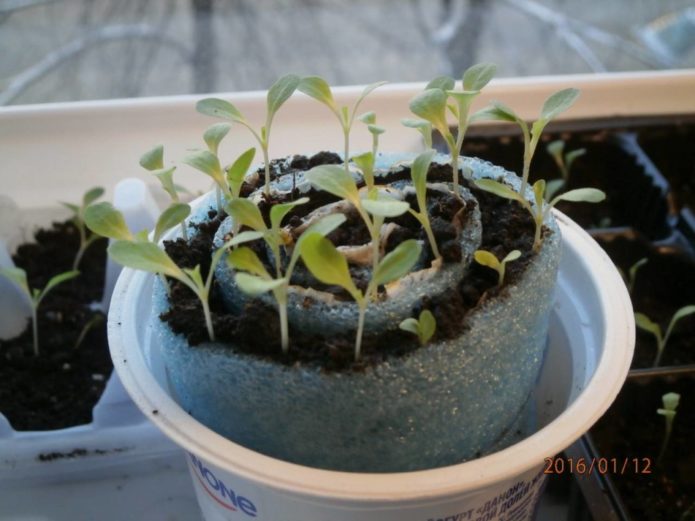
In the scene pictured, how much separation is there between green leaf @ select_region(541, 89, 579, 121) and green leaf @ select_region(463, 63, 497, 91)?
0.15 ft

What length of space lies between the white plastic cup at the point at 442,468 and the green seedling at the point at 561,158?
327mm

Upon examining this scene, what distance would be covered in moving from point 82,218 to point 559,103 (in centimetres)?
61

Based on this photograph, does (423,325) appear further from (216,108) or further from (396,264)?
(216,108)

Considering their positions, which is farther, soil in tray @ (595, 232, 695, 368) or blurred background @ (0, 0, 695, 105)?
blurred background @ (0, 0, 695, 105)

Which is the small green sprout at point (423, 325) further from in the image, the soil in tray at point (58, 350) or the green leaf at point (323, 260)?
the soil in tray at point (58, 350)

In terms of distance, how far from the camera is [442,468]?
1.40ft

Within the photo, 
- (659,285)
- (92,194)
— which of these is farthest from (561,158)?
(92,194)

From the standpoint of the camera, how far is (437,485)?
1.37 feet

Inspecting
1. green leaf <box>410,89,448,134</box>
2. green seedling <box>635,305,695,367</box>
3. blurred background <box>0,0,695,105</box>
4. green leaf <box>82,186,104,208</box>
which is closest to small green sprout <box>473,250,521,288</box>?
green leaf <box>410,89,448,134</box>

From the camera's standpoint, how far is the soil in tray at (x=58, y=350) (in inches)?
30.0

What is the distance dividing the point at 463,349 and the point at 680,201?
72 cm

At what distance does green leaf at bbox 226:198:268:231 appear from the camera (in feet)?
1.46

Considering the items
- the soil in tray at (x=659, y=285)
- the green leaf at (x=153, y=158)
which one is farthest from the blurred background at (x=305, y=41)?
the green leaf at (x=153, y=158)
